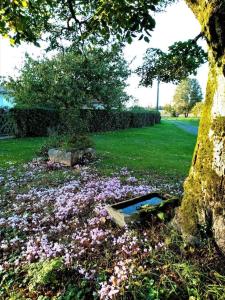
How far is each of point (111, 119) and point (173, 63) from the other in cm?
2378

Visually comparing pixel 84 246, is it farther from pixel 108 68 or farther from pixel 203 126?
pixel 108 68

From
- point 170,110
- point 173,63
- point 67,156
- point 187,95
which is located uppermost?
point 187,95

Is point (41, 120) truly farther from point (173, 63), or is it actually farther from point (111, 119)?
point (173, 63)

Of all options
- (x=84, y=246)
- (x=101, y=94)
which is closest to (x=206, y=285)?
(x=84, y=246)

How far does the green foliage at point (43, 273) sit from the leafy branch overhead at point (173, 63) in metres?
4.89

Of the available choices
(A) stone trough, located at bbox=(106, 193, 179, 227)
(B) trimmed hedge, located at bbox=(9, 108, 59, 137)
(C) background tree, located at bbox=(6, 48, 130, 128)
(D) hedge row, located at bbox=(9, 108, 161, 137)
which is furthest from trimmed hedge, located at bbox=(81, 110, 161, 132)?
(A) stone trough, located at bbox=(106, 193, 179, 227)

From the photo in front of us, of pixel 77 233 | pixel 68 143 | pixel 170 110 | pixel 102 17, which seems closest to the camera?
pixel 77 233

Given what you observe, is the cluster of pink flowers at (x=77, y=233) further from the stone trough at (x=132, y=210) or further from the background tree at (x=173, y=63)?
the background tree at (x=173, y=63)

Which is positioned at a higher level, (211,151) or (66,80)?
(66,80)

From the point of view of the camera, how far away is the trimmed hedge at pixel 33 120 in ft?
66.3

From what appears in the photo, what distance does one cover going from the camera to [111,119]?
29953 mm

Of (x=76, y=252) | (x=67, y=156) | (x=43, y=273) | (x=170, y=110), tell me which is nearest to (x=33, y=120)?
(x=67, y=156)

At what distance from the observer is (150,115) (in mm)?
46469

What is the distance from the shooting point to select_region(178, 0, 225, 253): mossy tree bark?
121 inches
